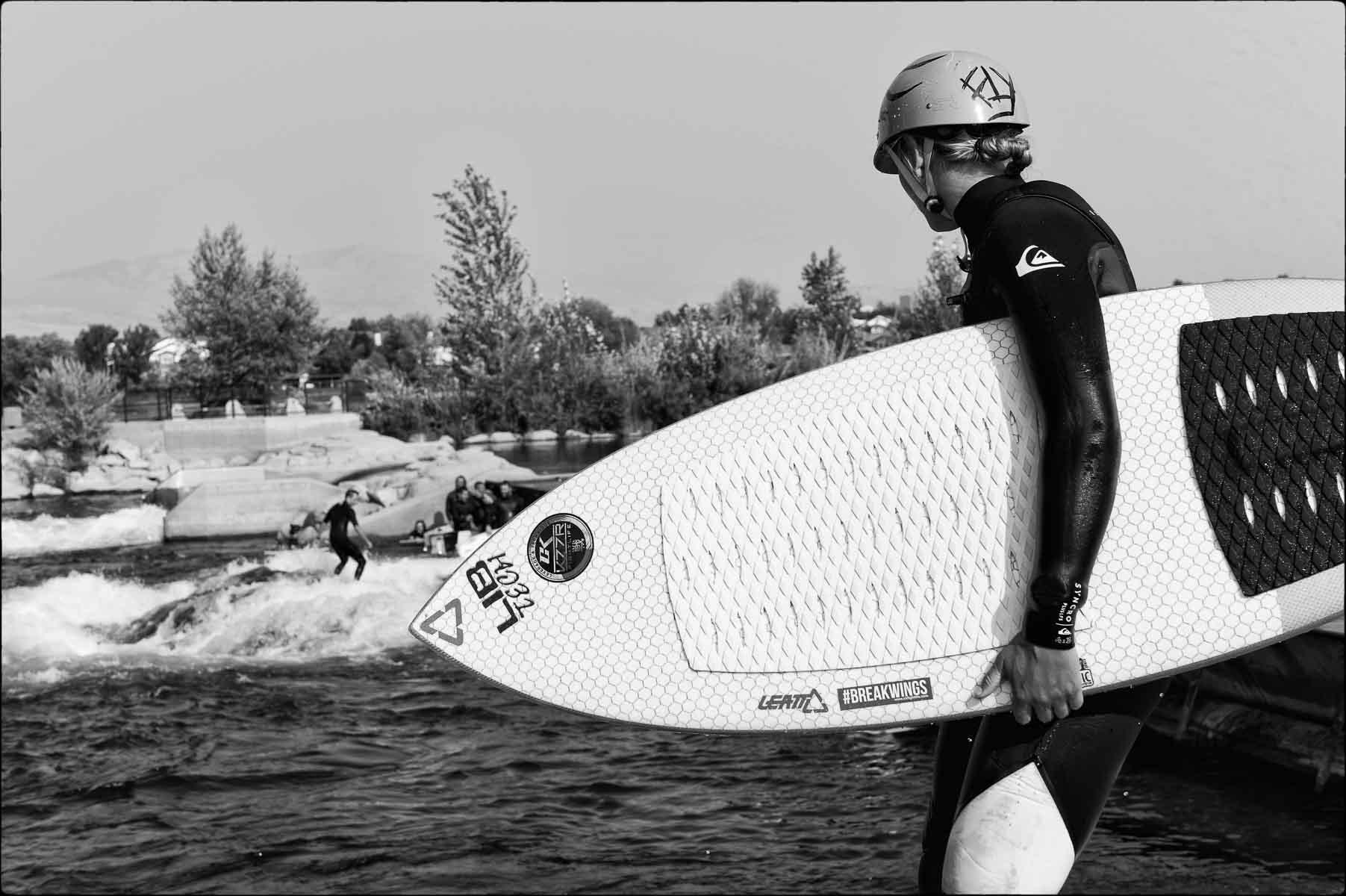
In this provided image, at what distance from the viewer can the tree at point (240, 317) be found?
192 ft

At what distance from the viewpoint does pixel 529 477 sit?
2945cm

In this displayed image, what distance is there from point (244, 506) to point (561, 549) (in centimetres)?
2644

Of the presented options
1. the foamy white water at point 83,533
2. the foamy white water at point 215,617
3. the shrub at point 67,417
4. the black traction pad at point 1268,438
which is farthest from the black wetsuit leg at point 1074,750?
the shrub at point 67,417

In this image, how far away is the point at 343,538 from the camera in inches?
735

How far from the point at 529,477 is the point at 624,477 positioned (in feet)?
88.2

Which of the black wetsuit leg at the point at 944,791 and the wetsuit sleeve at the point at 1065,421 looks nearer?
the wetsuit sleeve at the point at 1065,421

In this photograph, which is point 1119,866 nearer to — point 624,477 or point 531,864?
point 531,864

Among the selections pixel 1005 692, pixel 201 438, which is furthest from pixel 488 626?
pixel 201 438

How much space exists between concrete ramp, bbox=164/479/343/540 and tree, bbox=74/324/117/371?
236 ft

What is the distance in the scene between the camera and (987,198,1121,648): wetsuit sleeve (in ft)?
6.91

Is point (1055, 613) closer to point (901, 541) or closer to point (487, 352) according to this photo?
point (901, 541)

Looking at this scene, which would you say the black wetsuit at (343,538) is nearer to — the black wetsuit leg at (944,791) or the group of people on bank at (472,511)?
the group of people on bank at (472,511)

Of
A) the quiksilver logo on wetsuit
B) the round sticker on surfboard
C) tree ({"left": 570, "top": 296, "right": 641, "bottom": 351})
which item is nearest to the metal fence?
the round sticker on surfboard

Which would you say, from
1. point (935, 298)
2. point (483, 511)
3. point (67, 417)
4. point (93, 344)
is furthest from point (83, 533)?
point (93, 344)
